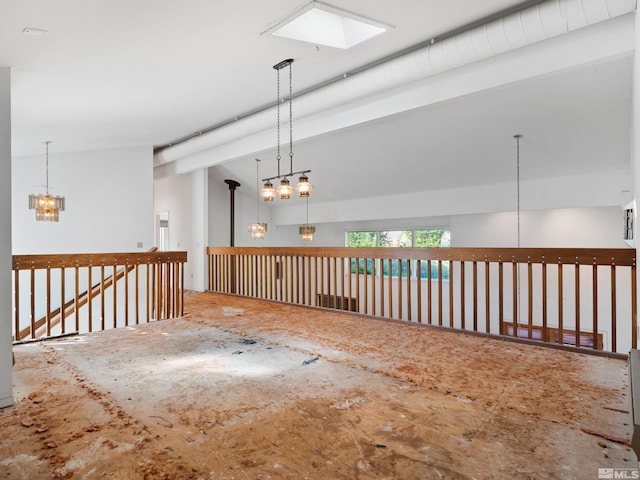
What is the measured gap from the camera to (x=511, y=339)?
167 inches

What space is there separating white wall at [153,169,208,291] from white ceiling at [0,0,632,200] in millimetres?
1749

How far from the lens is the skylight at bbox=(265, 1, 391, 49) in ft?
11.8

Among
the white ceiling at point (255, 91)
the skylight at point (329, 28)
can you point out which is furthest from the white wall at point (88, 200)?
the skylight at point (329, 28)

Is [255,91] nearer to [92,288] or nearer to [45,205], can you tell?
[92,288]

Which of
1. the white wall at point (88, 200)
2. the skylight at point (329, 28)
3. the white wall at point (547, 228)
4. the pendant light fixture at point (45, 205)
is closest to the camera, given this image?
the skylight at point (329, 28)

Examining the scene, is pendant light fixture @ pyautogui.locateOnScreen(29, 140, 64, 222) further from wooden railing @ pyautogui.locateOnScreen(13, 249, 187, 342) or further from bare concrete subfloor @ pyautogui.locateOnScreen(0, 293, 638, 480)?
bare concrete subfloor @ pyautogui.locateOnScreen(0, 293, 638, 480)

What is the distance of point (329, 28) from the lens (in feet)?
13.0

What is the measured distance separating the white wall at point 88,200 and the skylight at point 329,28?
5.73m

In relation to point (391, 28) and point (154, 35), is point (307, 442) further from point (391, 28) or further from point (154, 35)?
point (391, 28)

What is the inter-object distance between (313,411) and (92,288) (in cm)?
505

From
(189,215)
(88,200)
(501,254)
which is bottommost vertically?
(501,254)

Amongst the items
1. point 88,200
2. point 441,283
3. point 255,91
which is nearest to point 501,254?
point 441,283

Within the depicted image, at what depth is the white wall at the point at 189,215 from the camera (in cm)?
912

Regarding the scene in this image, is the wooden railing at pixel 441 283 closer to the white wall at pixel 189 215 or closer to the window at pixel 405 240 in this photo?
the window at pixel 405 240
